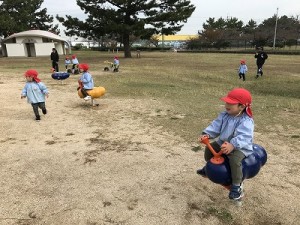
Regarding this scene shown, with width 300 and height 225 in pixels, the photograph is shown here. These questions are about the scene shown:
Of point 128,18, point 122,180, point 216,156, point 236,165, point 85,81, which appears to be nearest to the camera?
point 236,165

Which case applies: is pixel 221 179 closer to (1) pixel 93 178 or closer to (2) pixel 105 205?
(2) pixel 105 205

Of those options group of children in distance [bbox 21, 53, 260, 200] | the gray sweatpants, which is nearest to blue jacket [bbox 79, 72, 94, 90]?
group of children in distance [bbox 21, 53, 260, 200]

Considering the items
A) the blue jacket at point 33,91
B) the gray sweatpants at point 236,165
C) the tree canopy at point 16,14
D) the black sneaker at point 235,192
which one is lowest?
the black sneaker at point 235,192

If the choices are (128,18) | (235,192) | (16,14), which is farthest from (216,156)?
(16,14)

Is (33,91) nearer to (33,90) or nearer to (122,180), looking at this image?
(33,90)

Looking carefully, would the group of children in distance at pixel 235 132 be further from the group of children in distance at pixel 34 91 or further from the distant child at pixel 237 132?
the group of children in distance at pixel 34 91

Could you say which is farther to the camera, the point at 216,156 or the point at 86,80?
the point at 86,80

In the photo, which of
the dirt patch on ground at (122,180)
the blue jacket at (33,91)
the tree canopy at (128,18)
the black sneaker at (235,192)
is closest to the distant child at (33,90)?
the blue jacket at (33,91)

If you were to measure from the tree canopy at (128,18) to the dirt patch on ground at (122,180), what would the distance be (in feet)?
82.3

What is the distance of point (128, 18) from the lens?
32.0 metres

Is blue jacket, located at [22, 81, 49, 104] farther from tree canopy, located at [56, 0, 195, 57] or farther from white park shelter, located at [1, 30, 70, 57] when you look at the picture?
white park shelter, located at [1, 30, 70, 57]

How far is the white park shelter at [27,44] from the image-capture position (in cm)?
4516

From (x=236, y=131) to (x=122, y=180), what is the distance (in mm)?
1806

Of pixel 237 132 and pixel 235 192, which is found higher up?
pixel 237 132
